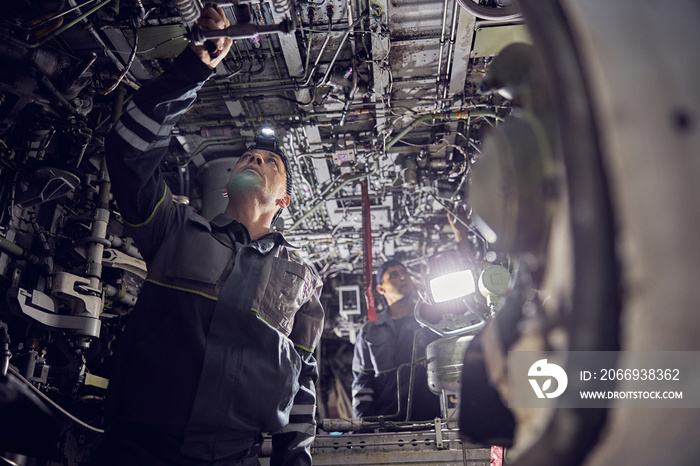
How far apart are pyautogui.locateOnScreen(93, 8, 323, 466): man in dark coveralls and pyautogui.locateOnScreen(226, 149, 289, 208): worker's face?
364 mm

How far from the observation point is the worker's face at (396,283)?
17.0 feet

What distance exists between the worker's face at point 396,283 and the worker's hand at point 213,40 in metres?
4.06

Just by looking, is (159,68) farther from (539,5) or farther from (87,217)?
(539,5)

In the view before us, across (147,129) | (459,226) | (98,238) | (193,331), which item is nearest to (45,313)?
(98,238)

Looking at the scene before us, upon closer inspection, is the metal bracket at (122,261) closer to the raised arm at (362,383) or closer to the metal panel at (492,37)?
the raised arm at (362,383)

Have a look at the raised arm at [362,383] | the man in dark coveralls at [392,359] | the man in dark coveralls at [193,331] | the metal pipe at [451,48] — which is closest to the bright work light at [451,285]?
the man in dark coveralls at [392,359]

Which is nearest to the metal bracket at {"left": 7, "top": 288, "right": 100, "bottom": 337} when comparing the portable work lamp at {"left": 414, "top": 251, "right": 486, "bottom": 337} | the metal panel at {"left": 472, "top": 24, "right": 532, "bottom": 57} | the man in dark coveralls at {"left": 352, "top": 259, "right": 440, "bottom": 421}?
the portable work lamp at {"left": 414, "top": 251, "right": 486, "bottom": 337}

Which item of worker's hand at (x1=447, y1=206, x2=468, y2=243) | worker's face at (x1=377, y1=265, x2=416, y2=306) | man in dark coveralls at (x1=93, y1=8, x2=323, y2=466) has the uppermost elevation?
worker's hand at (x1=447, y1=206, x2=468, y2=243)

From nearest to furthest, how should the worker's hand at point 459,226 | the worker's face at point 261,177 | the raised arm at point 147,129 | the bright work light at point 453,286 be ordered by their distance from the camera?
1. the raised arm at point 147,129
2. the worker's face at point 261,177
3. the bright work light at point 453,286
4. the worker's hand at point 459,226

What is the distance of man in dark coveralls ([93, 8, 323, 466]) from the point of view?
155 centimetres

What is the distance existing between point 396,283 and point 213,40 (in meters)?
4.18

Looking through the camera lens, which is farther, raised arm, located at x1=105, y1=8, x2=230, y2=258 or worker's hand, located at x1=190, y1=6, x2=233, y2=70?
raised arm, located at x1=105, y1=8, x2=230, y2=258

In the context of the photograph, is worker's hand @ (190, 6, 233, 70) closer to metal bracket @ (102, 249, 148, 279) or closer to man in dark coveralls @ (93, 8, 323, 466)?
man in dark coveralls @ (93, 8, 323, 466)

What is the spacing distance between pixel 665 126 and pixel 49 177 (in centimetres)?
327
